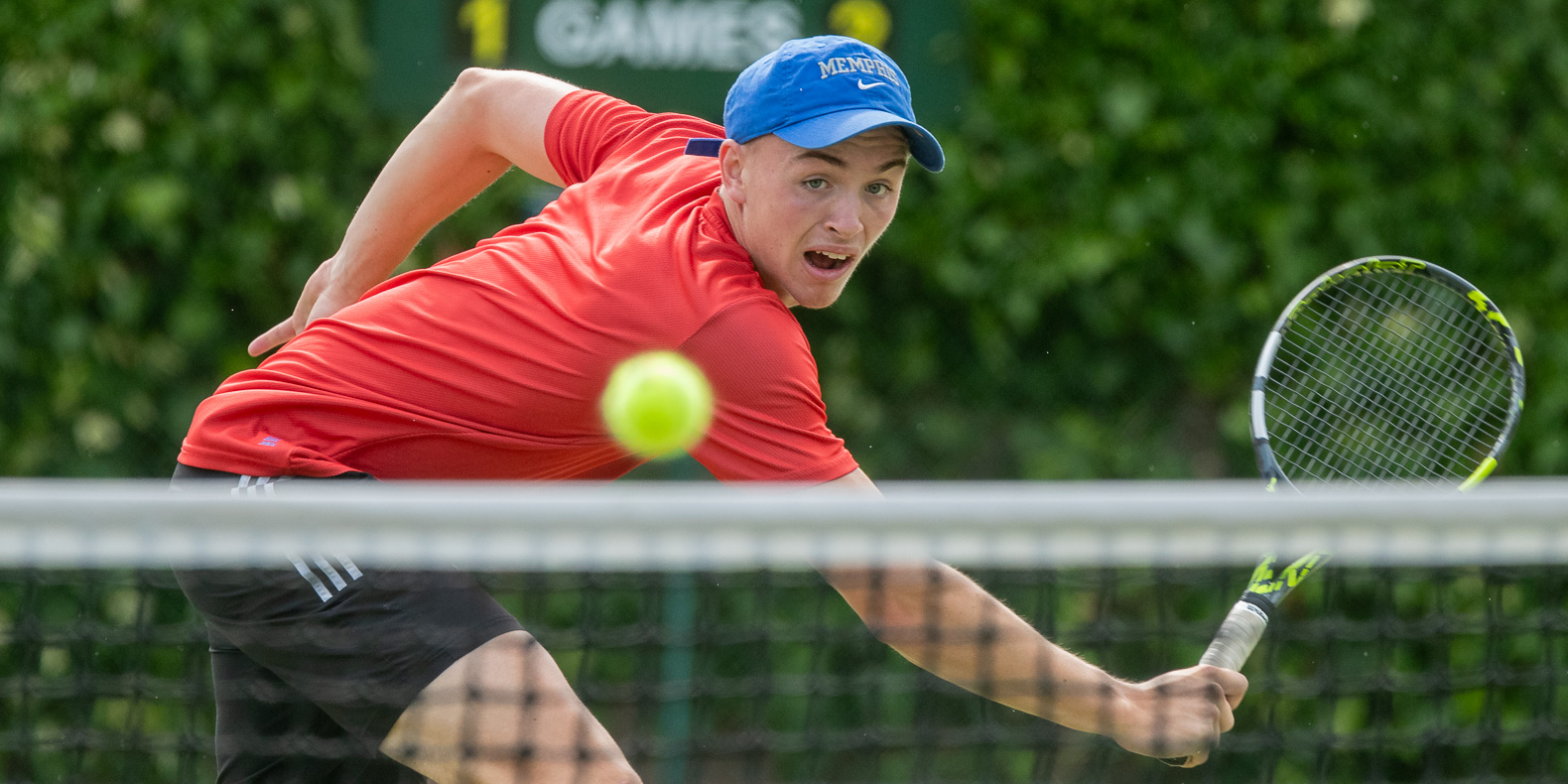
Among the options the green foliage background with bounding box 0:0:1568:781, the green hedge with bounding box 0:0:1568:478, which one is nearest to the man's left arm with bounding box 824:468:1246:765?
the green foliage background with bounding box 0:0:1568:781

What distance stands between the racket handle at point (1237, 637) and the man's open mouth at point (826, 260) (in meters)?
0.75

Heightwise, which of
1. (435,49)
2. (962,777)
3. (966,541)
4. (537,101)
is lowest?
(962,777)

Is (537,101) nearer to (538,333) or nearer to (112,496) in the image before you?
(538,333)

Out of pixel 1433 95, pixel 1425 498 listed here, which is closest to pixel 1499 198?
pixel 1433 95

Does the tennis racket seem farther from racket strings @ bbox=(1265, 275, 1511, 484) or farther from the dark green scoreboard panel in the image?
the dark green scoreboard panel

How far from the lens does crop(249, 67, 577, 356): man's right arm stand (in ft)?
7.80

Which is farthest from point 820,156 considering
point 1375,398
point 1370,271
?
point 1375,398

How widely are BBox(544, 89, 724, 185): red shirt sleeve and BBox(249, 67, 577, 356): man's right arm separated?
0.03 meters

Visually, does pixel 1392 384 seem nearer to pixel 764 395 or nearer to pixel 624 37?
pixel 624 37

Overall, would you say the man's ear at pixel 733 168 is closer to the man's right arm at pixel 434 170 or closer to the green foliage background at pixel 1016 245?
the man's right arm at pixel 434 170

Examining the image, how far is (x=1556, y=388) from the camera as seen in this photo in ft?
13.4

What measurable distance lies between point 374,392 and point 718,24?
2.11 m

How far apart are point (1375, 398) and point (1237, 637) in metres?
1.37

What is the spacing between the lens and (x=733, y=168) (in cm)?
206
